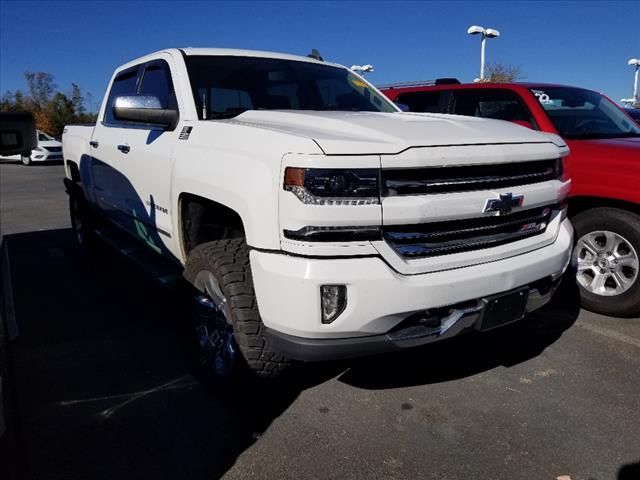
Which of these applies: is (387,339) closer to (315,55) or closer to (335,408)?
(335,408)

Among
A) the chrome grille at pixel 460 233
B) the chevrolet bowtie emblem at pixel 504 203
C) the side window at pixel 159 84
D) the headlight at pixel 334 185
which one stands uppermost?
the side window at pixel 159 84

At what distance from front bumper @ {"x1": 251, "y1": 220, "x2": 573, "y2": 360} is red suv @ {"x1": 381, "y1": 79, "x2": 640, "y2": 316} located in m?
1.94

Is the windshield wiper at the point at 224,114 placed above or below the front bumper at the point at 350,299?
above

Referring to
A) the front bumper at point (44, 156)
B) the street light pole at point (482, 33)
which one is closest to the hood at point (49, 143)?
the front bumper at point (44, 156)

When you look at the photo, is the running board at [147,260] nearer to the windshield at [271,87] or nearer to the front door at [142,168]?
the front door at [142,168]

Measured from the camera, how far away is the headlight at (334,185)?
7.45 feet

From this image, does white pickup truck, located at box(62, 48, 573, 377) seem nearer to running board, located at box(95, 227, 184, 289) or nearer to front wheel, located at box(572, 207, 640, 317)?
running board, located at box(95, 227, 184, 289)

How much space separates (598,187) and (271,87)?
259 centimetres

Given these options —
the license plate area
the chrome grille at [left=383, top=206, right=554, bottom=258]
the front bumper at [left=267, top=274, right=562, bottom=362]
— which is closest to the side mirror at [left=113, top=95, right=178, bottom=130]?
the front bumper at [left=267, top=274, right=562, bottom=362]

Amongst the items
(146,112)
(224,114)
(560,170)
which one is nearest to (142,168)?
(146,112)

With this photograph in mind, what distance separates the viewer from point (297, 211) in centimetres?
226

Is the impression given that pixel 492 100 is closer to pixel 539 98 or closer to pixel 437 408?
pixel 539 98

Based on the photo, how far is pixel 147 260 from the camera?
4.11 meters

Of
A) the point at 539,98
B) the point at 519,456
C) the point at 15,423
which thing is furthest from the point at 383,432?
the point at 539,98
